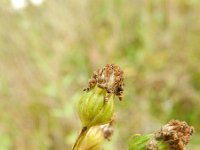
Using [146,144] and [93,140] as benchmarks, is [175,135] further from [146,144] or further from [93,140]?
[93,140]

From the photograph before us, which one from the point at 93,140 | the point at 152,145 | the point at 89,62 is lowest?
the point at 152,145

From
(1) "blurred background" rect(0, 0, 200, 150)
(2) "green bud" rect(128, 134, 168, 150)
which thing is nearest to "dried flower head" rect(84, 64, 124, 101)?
(2) "green bud" rect(128, 134, 168, 150)

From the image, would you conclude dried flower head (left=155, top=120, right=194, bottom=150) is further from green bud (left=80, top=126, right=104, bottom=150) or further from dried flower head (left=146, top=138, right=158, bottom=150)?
green bud (left=80, top=126, right=104, bottom=150)

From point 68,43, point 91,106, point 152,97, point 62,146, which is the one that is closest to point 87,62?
point 68,43

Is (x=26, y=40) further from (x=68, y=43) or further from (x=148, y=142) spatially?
(x=148, y=142)

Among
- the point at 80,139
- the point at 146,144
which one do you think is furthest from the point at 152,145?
the point at 80,139

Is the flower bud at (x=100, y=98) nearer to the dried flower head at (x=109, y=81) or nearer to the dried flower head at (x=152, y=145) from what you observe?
the dried flower head at (x=109, y=81)
